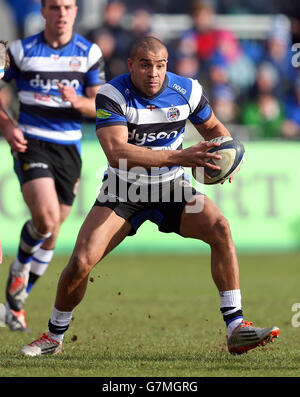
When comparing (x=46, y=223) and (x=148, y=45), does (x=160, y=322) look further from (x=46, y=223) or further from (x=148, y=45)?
(x=148, y=45)

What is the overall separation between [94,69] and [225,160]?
255cm

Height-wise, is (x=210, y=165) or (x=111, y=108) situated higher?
(x=111, y=108)

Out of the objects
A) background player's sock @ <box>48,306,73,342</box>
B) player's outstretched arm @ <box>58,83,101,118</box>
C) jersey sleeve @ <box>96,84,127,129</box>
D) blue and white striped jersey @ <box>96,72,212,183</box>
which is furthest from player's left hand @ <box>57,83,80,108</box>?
background player's sock @ <box>48,306,73,342</box>

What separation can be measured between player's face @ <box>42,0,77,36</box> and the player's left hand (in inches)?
26.8

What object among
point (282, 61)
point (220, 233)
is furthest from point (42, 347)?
point (282, 61)

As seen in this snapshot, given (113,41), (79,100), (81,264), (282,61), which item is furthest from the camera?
(282,61)

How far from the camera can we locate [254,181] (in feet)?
47.3

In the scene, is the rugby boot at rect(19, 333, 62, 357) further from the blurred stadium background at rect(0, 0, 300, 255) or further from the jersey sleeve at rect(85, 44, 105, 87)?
the blurred stadium background at rect(0, 0, 300, 255)

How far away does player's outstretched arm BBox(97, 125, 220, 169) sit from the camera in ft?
20.5

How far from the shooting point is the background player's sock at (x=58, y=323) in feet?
22.0

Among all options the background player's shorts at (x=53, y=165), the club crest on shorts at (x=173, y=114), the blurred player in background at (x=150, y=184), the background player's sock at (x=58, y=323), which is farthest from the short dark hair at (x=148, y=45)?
the background player's shorts at (x=53, y=165)

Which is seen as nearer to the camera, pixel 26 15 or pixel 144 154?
pixel 144 154

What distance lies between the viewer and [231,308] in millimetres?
Answer: 6531

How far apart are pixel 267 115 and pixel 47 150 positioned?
8.42 meters
